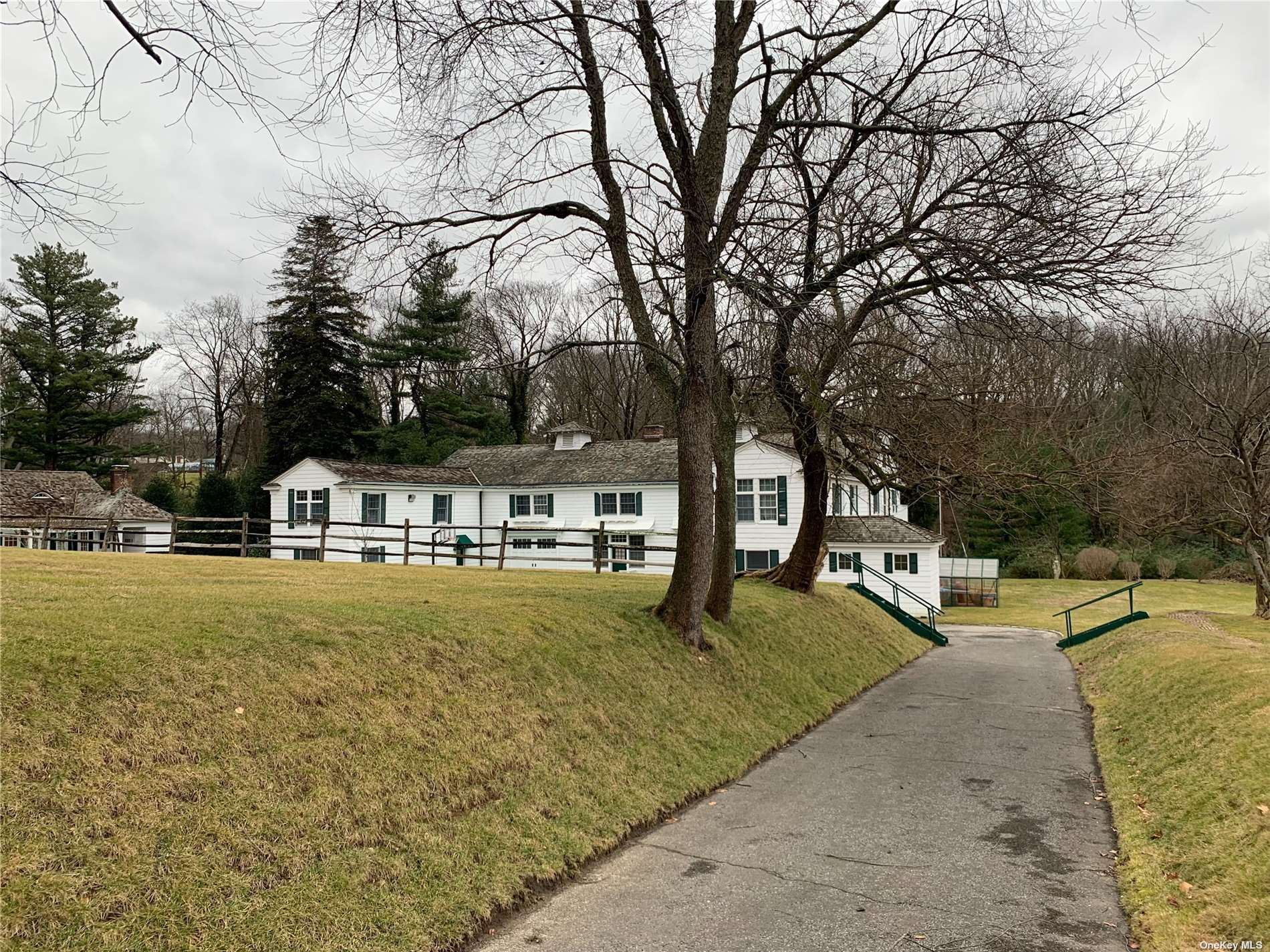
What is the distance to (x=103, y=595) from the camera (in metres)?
9.24

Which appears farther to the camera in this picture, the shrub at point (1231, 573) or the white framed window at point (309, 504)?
the shrub at point (1231, 573)

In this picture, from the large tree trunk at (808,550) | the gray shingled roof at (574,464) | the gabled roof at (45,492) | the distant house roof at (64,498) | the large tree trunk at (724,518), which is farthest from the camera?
the gray shingled roof at (574,464)

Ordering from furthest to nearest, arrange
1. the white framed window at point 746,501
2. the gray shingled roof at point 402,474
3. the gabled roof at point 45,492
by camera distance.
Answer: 1. the gray shingled roof at point 402,474
2. the white framed window at point 746,501
3. the gabled roof at point 45,492

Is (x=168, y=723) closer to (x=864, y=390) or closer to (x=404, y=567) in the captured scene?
(x=864, y=390)

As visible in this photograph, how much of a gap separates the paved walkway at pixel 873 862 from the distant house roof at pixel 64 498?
3138cm

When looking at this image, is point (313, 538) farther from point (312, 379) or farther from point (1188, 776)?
point (1188, 776)

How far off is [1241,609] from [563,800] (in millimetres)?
33671

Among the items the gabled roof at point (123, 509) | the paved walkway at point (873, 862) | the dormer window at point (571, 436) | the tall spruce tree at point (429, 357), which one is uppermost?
the tall spruce tree at point (429, 357)

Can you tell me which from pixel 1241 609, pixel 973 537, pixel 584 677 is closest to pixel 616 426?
pixel 973 537

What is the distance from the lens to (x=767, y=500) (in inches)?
1363

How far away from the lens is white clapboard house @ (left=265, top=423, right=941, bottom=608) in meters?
34.4

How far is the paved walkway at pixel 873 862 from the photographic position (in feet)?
20.3

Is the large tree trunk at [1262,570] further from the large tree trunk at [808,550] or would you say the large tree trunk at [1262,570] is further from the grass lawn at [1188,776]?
the large tree trunk at [808,550]

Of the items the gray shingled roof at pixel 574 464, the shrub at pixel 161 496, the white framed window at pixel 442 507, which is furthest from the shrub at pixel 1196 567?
the shrub at pixel 161 496
